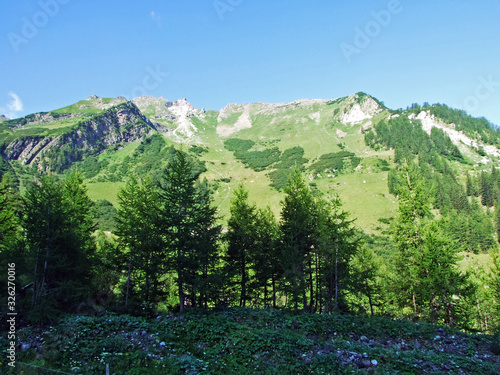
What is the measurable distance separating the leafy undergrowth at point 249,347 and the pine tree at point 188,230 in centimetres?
262

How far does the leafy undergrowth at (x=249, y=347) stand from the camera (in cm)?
1002

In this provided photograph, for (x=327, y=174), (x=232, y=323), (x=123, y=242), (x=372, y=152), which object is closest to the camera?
(x=232, y=323)

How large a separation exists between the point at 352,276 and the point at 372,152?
190745 mm

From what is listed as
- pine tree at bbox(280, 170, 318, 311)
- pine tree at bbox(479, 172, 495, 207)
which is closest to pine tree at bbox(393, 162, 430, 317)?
pine tree at bbox(280, 170, 318, 311)

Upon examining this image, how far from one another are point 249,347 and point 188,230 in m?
8.50

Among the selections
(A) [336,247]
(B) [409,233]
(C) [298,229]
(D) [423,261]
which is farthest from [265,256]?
(D) [423,261]

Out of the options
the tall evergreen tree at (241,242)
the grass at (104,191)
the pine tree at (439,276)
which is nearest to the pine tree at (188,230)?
the tall evergreen tree at (241,242)

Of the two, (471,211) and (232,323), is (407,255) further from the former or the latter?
(471,211)

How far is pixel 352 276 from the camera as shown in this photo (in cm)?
2019

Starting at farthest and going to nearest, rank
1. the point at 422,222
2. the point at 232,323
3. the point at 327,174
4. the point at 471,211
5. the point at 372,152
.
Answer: the point at 372,152 → the point at 327,174 → the point at 471,211 → the point at 422,222 → the point at 232,323

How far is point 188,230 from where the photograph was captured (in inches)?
689

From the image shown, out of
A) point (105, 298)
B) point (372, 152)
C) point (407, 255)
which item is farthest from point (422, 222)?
point (372, 152)

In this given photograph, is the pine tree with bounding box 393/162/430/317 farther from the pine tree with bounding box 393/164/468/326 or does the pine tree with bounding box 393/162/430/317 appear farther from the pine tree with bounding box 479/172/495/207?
the pine tree with bounding box 479/172/495/207

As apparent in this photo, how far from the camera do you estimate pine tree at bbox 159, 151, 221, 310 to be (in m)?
17.1
